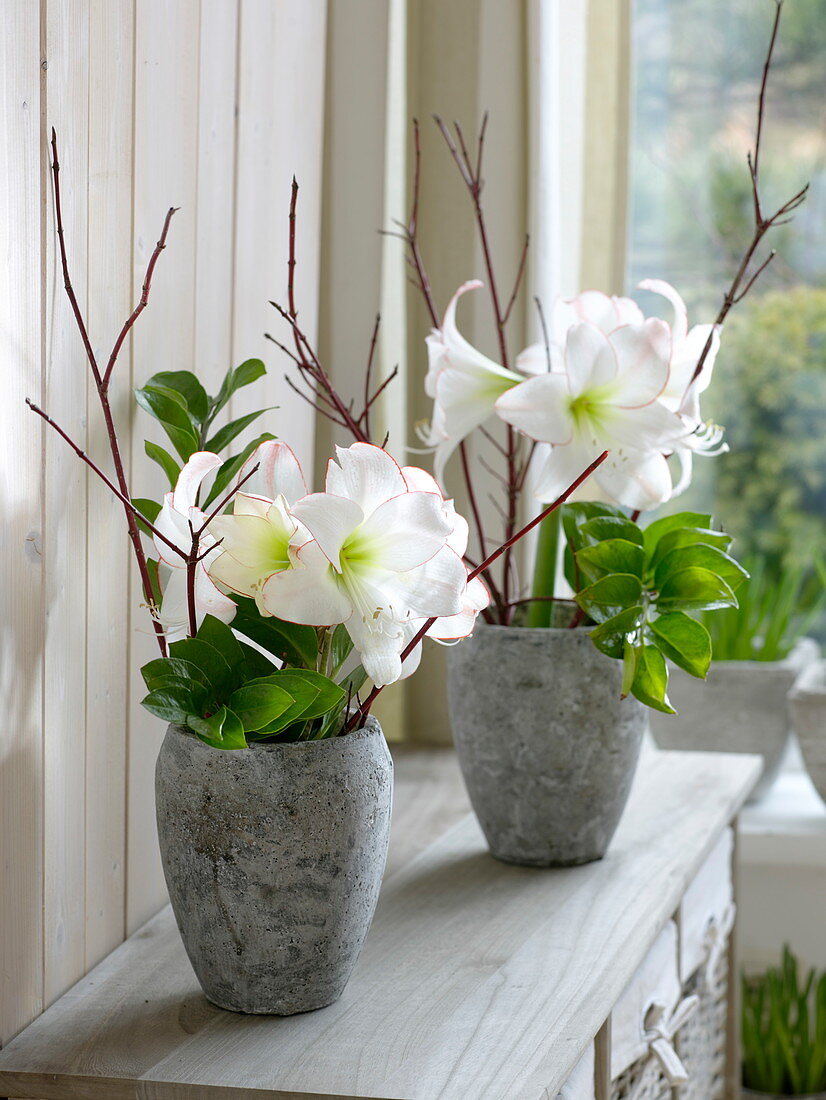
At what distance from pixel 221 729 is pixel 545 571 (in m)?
0.46

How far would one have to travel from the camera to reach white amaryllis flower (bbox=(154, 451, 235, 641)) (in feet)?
2.55

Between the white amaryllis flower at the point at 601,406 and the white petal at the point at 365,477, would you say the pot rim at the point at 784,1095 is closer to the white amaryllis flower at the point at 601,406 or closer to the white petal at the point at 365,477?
the white amaryllis flower at the point at 601,406

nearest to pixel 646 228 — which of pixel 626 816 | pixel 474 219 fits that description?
pixel 474 219

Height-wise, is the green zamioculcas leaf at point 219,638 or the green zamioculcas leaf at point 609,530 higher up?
the green zamioculcas leaf at point 609,530

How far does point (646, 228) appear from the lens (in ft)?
7.18

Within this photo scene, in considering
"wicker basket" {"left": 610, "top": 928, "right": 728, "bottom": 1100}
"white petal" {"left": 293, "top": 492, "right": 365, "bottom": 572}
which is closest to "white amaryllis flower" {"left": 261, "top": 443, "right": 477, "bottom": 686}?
"white petal" {"left": 293, "top": 492, "right": 365, "bottom": 572}

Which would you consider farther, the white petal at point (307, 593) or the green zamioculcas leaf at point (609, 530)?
the green zamioculcas leaf at point (609, 530)

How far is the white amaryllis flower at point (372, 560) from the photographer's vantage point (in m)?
0.74

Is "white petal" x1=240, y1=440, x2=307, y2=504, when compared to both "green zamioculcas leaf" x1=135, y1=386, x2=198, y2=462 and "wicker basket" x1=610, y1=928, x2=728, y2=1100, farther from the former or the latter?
"wicker basket" x1=610, y1=928, x2=728, y2=1100

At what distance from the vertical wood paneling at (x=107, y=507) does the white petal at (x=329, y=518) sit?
247mm

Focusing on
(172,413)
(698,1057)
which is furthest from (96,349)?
(698,1057)

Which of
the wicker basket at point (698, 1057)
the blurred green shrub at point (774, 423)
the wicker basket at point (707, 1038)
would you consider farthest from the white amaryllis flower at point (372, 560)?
the blurred green shrub at point (774, 423)

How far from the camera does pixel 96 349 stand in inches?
36.0

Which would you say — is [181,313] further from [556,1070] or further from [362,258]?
[556,1070]
